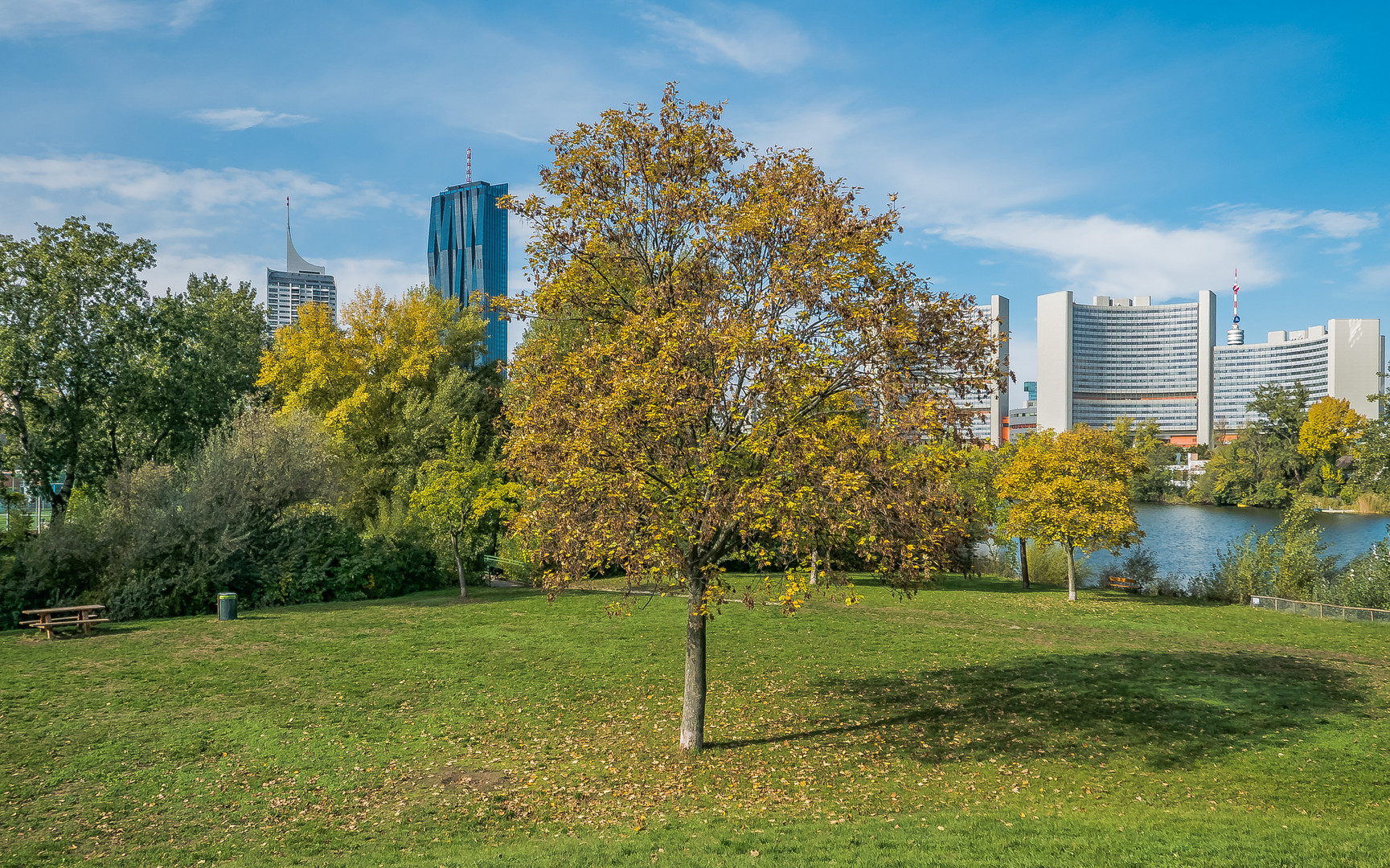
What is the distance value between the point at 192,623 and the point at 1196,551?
46518 millimetres

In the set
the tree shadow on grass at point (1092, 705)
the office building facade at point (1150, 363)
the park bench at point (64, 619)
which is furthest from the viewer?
the office building facade at point (1150, 363)

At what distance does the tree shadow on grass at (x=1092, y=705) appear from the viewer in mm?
10578

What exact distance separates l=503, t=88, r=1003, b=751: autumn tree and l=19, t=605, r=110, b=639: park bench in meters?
12.1

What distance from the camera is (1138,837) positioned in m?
7.36

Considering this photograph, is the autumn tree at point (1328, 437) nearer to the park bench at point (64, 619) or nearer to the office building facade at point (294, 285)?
the park bench at point (64, 619)

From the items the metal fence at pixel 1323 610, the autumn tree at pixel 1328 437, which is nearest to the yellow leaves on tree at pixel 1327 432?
the autumn tree at pixel 1328 437

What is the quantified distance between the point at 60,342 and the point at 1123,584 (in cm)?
3735

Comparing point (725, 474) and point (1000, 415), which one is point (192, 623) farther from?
point (1000, 415)

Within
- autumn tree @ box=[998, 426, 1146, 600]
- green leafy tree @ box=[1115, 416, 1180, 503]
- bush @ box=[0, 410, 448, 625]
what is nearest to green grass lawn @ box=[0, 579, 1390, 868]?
bush @ box=[0, 410, 448, 625]

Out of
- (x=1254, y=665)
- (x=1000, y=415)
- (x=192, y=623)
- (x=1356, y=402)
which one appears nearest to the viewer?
(x=1254, y=665)

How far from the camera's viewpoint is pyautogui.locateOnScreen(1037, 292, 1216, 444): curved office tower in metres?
155

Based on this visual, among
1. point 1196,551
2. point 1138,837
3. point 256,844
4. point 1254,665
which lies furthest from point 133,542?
point 1196,551

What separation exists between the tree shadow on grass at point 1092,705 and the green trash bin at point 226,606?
14.2 meters

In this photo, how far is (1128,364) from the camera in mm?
159375
